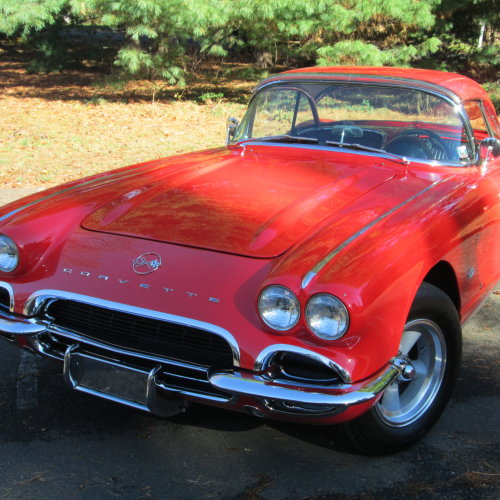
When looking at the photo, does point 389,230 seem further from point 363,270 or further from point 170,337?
point 170,337

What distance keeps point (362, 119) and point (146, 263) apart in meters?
1.79

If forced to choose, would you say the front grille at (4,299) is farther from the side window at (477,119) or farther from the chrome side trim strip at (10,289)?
the side window at (477,119)

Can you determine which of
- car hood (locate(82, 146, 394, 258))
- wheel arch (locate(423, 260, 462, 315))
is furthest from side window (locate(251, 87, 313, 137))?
wheel arch (locate(423, 260, 462, 315))

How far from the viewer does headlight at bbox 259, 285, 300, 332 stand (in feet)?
7.40

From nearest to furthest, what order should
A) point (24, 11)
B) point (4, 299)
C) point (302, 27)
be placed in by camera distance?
point (4, 299) → point (302, 27) → point (24, 11)

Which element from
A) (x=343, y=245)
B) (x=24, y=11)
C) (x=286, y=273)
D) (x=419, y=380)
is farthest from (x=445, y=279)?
(x=24, y=11)

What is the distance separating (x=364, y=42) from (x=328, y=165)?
773cm

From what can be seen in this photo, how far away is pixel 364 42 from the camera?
1040 centimetres

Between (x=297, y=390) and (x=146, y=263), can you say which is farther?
(x=146, y=263)

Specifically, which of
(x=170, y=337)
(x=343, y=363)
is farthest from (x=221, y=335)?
(x=343, y=363)

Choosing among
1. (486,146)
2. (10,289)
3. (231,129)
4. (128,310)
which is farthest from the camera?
(231,129)

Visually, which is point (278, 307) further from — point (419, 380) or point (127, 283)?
point (419, 380)

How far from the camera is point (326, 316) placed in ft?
7.30

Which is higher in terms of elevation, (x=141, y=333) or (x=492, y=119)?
(x=492, y=119)
